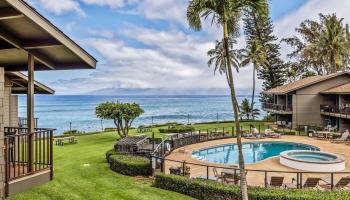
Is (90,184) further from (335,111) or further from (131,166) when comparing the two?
(335,111)

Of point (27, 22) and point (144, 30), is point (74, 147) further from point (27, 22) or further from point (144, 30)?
point (144, 30)

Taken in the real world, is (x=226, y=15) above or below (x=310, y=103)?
above

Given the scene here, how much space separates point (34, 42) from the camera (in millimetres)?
8172

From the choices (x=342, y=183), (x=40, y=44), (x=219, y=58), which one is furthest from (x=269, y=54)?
(x=40, y=44)

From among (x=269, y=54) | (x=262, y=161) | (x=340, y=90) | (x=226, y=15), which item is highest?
(x=269, y=54)

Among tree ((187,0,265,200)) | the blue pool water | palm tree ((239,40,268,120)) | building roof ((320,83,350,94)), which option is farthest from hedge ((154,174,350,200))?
palm tree ((239,40,268,120))

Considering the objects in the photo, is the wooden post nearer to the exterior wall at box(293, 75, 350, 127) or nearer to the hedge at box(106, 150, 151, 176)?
the hedge at box(106, 150, 151, 176)

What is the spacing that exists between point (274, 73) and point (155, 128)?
24.7m

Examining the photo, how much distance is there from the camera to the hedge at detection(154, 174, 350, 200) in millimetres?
11992

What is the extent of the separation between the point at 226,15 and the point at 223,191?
6.81 meters

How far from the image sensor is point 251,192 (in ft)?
41.3

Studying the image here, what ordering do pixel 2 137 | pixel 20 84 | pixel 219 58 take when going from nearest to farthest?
1. pixel 2 137
2. pixel 20 84
3. pixel 219 58

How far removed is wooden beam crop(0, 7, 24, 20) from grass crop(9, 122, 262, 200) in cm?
553

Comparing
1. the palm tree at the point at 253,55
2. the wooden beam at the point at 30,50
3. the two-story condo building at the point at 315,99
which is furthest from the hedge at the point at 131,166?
the palm tree at the point at 253,55
